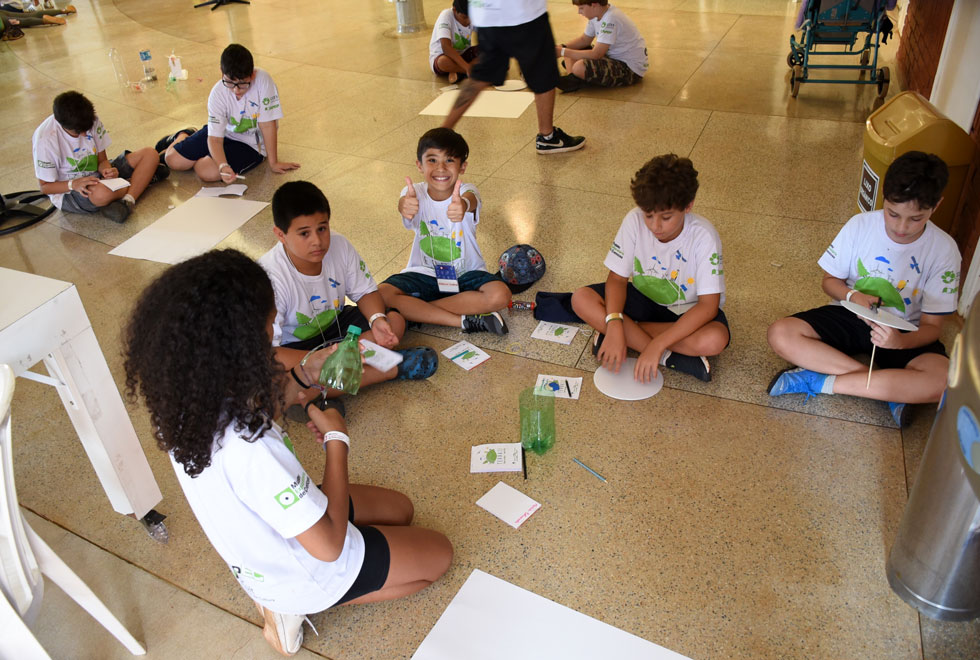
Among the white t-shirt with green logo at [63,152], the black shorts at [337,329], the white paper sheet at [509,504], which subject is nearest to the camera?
the white paper sheet at [509,504]

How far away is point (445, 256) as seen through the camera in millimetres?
3043

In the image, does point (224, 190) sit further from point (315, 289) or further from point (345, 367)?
point (345, 367)

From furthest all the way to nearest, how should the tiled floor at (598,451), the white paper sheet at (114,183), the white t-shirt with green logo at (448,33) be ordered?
the white t-shirt with green logo at (448,33) → the white paper sheet at (114,183) → the tiled floor at (598,451)

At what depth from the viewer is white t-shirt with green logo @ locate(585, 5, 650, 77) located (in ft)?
17.7

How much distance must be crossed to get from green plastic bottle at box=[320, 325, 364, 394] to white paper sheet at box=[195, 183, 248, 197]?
92.5 inches

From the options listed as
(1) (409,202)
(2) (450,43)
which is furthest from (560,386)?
(2) (450,43)

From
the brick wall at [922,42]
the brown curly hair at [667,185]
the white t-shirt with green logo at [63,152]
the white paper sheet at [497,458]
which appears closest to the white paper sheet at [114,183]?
the white t-shirt with green logo at [63,152]

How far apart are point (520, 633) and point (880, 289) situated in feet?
5.52

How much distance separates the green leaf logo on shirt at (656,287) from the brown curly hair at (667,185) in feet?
1.20

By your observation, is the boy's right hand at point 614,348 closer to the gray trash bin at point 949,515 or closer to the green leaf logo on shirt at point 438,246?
the green leaf logo on shirt at point 438,246

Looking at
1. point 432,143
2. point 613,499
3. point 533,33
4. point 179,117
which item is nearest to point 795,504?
point 613,499

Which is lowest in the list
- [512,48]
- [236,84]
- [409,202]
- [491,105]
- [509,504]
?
[509,504]

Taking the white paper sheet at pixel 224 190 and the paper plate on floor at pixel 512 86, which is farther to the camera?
the paper plate on floor at pixel 512 86

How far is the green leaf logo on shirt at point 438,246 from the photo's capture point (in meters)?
3.02
